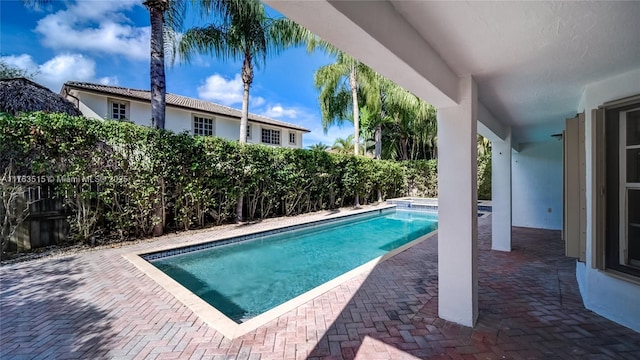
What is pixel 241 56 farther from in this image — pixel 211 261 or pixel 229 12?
pixel 211 261

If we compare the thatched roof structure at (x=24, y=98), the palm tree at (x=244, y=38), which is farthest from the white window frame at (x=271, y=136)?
the thatched roof structure at (x=24, y=98)

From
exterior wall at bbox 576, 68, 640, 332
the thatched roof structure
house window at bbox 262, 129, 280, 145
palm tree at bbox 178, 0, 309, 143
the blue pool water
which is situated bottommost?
the blue pool water

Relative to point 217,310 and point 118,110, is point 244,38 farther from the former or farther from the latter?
point 217,310

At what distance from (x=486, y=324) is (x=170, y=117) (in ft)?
63.9

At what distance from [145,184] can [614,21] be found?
9156mm

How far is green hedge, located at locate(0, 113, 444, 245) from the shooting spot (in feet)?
20.0

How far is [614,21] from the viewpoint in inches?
84.2

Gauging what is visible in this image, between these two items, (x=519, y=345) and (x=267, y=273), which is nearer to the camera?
(x=519, y=345)

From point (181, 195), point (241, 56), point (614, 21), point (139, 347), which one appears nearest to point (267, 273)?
point (139, 347)

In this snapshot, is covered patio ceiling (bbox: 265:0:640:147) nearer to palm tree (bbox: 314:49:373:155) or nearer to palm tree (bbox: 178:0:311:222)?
palm tree (bbox: 178:0:311:222)

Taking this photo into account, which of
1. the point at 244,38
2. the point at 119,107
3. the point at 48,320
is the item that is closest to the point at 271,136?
the point at 119,107

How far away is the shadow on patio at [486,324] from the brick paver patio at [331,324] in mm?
13

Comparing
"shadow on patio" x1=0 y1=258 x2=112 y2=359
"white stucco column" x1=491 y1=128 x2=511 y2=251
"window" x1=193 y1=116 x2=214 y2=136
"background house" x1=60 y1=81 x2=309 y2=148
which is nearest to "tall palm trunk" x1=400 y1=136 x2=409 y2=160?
"background house" x1=60 y1=81 x2=309 y2=148

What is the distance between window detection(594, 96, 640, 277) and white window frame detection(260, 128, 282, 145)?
20.8 m
